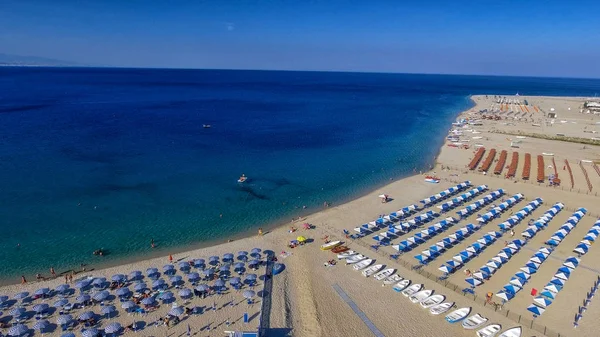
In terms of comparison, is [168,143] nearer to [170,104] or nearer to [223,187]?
[223,187]

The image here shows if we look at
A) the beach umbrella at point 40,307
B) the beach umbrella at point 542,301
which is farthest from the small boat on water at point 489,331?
the beach umbrella at point 40,307

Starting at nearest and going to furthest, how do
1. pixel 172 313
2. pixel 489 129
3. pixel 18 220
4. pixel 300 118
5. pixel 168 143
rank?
pixel 172 313, pixel 18 220, pixel 168 143, pixel 489 129, pixel 300 118

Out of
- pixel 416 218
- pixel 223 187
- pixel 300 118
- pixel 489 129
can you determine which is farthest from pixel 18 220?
pixel 489 129

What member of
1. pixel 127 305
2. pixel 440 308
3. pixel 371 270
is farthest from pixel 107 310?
pixel 440 308

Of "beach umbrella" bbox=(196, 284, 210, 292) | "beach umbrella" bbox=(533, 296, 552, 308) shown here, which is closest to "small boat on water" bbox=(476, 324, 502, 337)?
"beach umbrella" bbox=(533, 296, 552, 308)

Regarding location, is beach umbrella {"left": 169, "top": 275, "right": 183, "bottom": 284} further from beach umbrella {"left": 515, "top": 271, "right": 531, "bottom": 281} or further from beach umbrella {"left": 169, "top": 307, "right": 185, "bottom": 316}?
beach umbrella {"left": 515, "top": 271, "right": 531, "bottom": 281}

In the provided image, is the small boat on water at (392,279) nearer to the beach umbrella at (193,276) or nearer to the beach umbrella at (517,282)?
the beach umbrella at (517,282)

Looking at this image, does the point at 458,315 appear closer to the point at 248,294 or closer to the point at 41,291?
the point at 248,294
